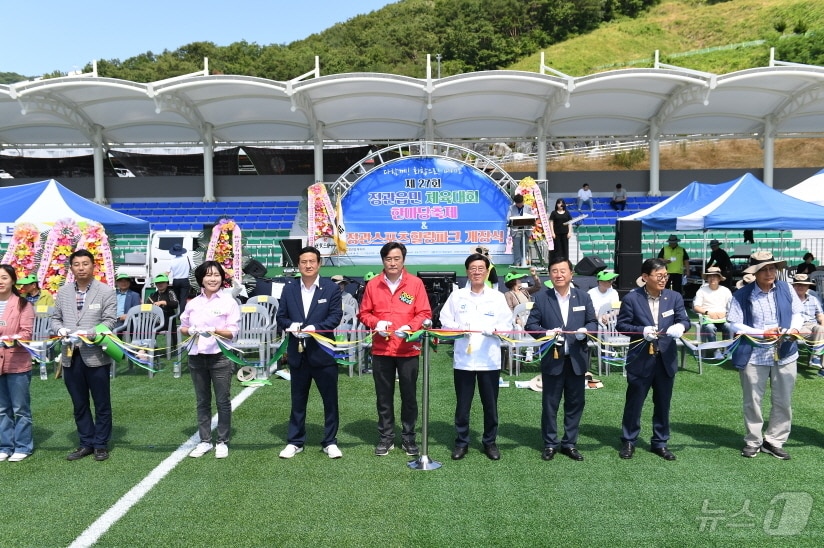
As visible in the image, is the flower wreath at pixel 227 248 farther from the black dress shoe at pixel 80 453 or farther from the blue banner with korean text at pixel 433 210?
the blue banner with korean text at pixel 433 210

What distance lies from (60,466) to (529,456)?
3638 millimetres

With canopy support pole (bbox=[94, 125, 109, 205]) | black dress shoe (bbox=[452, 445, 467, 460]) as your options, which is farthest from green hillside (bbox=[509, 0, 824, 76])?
black dress shoe (bbox=[452, 445, 467, 460])

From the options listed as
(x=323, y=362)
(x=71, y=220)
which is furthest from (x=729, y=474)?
(x=71, y=220)

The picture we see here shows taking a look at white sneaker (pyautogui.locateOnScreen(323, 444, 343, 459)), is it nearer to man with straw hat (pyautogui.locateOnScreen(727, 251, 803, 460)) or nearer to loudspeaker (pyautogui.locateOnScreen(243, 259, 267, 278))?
man with straw hat (pyautogui.locateOnScreen(727, 251, 803, 460))

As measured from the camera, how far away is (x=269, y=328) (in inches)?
314

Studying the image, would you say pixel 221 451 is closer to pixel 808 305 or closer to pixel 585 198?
pixel 808 305

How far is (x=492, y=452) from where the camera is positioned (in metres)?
4.91

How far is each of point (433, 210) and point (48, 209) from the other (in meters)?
9.78

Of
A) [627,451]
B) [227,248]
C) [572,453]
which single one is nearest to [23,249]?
[227,248]

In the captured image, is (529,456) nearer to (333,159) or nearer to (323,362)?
(323,362)

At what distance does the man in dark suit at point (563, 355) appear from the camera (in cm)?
486

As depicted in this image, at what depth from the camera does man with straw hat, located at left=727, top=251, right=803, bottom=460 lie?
16.1 feet

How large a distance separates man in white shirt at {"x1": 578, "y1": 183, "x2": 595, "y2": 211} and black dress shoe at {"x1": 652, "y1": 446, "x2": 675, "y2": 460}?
739 inches

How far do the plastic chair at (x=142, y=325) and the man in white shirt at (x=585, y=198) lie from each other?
17873mm
